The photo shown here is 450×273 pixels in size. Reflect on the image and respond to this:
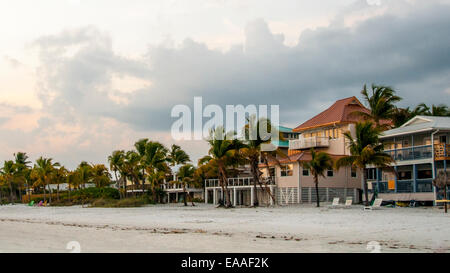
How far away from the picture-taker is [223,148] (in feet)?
123

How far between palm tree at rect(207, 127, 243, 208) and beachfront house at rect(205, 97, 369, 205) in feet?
11.2

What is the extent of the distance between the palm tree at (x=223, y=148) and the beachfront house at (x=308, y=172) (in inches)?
134

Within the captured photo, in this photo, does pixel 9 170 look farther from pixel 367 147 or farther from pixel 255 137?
pixel 367 147

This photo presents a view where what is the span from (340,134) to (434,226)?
28.5 m

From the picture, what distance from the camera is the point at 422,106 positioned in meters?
47.7

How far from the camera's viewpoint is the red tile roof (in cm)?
4372

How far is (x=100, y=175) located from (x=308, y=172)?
1535 inches

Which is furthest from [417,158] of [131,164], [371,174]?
[131,164]

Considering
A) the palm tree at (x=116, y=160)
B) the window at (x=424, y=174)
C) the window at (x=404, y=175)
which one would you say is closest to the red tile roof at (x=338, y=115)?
the window at (x=404, y=175)

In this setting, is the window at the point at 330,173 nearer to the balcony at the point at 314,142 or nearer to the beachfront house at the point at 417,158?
the balcony at the point at 314,142

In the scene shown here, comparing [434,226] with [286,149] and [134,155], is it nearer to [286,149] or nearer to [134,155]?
[286,149]

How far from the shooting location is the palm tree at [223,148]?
3761 cm

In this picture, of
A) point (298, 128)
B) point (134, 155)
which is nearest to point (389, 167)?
point (298, 128)

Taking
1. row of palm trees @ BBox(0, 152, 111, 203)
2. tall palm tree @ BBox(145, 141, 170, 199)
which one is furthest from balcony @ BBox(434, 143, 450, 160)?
row of palm trees @ BBox(0, 152, 111, 203)
